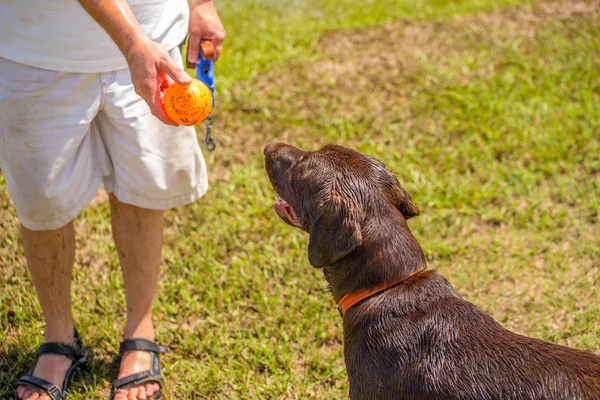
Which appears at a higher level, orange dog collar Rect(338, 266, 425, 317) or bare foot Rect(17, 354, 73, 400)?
orange dog collar Rect(338, 266, 425, 317)

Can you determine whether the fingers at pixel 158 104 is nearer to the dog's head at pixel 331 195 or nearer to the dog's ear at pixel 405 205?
the dog's head at pixel 331 195

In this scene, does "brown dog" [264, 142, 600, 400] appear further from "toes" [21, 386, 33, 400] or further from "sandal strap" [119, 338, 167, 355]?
"toes" [21, 386, 33, 400]

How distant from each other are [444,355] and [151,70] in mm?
1647

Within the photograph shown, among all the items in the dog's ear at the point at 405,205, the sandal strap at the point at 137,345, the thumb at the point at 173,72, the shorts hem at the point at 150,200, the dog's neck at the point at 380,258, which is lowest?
the sandal strap at the point at 137,345

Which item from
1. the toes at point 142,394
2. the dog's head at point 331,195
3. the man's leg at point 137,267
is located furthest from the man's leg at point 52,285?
the dog's head at point 331,195

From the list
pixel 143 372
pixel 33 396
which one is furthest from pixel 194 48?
pixel 33 396

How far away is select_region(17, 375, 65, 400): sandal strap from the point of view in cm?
353

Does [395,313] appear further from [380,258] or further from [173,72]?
[173,72]

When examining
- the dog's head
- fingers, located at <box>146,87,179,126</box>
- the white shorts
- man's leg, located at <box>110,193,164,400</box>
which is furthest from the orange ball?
man's leg, located at <box>110,193,164,400</box>

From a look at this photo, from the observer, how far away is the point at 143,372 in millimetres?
3689

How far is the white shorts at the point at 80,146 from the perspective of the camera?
309 centimetres

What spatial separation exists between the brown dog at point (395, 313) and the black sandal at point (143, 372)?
1.17 m

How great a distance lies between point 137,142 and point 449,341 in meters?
1.72

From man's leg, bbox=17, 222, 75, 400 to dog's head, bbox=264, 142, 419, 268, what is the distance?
1.15 m
